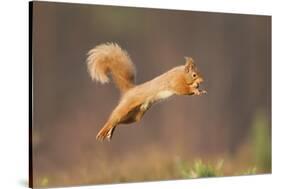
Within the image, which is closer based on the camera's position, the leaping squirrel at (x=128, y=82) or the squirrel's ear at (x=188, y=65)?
the leaping squirrel at (x=128, y=82)

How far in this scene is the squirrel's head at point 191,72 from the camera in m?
4.93

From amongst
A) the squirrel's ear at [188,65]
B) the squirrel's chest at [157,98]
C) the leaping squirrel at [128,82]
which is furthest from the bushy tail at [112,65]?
the squirrel's ear at [188,65]

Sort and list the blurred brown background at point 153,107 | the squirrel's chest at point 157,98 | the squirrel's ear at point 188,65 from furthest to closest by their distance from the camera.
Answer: the squirrel's ear at point 188,65, the squirrel's chest at point 157,98, the blurred brown background at point 153,107

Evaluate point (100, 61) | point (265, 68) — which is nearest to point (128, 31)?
point (100, 61)

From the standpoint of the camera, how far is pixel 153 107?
15.9 feet

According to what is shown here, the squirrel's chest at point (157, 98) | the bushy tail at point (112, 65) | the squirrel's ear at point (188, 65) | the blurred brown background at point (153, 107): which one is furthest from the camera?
the squirrel's ear at point (188, 65)

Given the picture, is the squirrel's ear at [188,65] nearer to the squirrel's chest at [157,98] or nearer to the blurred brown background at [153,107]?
the blurred brown background at [153,107]

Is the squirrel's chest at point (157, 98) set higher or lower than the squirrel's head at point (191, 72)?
lower

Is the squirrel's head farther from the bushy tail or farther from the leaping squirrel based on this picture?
the bushy tail

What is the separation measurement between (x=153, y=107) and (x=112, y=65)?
1.43ft

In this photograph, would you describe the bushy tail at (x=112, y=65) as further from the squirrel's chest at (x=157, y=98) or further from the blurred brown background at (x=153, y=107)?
the squirrel's chest at (x=157, y=98)

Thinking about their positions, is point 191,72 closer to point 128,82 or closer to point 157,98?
point 157,98

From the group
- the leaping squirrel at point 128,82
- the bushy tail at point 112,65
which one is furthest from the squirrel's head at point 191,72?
the bushy tail at point 112,65

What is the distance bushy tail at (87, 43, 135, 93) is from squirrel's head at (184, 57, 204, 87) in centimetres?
A: 43
